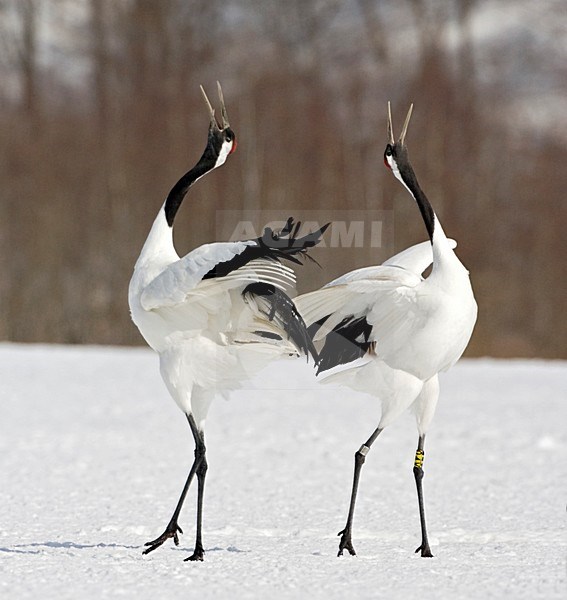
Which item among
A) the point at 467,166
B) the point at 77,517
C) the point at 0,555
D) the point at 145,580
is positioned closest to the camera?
the point at 145,580

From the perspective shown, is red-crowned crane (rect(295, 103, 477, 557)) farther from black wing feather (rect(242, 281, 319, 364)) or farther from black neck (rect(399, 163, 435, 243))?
black wing feather (rect(242, 281, 319, 364))

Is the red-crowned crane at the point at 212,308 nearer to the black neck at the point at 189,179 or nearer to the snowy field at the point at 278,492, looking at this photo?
the black neck at the point at 189,179

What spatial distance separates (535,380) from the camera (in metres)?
12.6

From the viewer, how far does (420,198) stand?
15.7ft

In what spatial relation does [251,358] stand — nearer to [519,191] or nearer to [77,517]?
[77,517]

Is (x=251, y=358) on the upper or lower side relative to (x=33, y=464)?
upper

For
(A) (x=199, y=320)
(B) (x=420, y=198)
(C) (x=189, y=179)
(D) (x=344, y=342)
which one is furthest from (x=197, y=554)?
(B) (x=420, y=198)

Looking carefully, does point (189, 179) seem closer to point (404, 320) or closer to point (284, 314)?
point (284, 314)

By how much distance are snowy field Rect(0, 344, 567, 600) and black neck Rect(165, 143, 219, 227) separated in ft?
5.06

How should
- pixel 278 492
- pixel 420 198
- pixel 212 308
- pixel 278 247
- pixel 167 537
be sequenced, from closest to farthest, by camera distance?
pixel 278 247, pixel 212 308, pixel 420 198, pixel 167 537, pixel 278 492

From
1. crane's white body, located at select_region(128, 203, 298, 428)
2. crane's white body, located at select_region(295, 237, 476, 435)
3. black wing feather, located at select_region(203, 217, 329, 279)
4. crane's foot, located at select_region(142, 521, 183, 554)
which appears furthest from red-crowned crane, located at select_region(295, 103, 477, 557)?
crane's foot, located at select_region(142, 521, 183, 554)

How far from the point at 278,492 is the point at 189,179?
254 centimetres

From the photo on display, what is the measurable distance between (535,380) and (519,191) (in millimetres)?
9023

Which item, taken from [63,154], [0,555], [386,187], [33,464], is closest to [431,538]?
[0,555]
